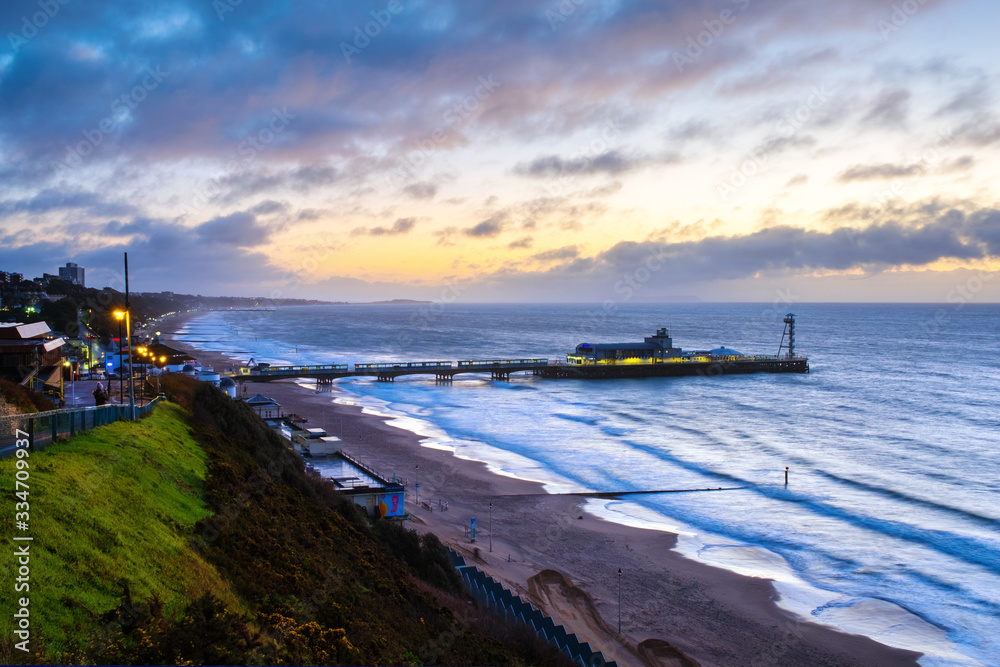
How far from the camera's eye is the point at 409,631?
13.0 meters

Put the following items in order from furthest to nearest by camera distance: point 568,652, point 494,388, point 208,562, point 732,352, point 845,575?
1. point 732,352
2. point 494,388
3. point 845,575
4. point 568,652
5. point 208,562

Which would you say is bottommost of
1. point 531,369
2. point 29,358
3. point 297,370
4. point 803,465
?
point 803,465

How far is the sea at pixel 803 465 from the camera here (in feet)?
78.7

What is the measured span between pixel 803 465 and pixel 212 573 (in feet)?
131

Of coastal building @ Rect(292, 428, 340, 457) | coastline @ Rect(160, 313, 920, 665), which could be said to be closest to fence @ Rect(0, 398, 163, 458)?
coastal building @ Rect(292, 428, 340, 457)

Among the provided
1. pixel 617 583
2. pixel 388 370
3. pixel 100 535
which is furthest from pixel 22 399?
pixel 388 370

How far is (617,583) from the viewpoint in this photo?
24.0m

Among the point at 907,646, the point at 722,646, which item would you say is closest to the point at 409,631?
the point at 722,646

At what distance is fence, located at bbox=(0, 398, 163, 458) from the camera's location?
40.8 feet

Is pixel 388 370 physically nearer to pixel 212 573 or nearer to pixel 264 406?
pixel 264 406

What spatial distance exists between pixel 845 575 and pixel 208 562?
24128mm

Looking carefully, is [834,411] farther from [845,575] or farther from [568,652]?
[568,652]

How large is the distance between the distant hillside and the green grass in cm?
3

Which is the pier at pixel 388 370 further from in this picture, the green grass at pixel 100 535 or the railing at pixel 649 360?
the green grass at pixel 100 535
